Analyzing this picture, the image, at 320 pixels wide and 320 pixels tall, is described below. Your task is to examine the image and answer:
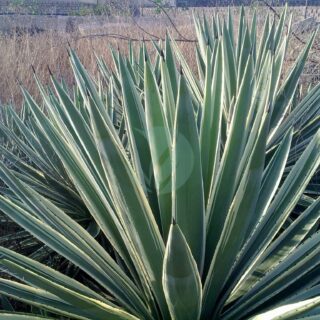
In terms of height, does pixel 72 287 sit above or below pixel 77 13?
above

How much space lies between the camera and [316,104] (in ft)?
6.23

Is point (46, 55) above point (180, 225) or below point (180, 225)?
below

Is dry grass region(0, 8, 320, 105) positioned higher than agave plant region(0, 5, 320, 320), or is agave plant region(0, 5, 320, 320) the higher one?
agave plant region(0, 5, 320, 320)

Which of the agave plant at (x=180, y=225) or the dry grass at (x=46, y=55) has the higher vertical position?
the agave plant at (x=180, y=225)

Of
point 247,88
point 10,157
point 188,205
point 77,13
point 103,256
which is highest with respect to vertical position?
point 247,88

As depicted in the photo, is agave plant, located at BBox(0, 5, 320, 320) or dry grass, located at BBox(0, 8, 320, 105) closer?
agave plant, located at BBox(0, 5, 320, 320)

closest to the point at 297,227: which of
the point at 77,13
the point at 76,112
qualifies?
the point at 76,112

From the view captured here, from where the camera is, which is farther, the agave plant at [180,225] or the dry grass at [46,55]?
the dry grass at [46,55]

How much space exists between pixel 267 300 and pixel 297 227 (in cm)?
18

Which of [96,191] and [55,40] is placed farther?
[55,40]

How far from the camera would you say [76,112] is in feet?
4.32

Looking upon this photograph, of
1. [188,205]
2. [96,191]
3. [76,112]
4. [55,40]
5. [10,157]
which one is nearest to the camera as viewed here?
[188,205]

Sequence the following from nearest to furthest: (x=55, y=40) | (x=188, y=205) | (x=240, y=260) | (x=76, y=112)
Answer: (x=188, y=205), (x=240, y=260), (x=76, y=112), (x=55, y=40)

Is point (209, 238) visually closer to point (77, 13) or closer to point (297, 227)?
point (297, 227)
